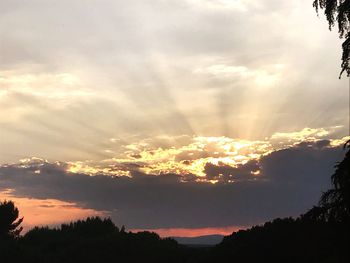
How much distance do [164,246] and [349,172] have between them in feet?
117

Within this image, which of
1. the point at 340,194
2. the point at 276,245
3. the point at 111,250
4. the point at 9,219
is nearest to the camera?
the point at 340,194

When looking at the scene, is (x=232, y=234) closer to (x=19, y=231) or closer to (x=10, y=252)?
(x=10, y=252)

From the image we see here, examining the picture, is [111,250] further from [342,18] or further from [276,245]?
[342,18]

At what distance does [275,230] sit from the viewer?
28234mm

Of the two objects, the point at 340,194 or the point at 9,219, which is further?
the point at 9,219

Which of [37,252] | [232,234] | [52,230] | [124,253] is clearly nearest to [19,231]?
[52,230]

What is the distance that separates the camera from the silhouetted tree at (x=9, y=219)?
71.4 meters

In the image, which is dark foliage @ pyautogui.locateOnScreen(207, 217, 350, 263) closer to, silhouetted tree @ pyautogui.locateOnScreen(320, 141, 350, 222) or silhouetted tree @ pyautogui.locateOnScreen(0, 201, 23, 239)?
silhouetted tree @ pyautogui.locateOnScreen(320, 141, 350, 222)

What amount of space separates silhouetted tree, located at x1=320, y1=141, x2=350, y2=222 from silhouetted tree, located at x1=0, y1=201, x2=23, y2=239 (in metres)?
64.5

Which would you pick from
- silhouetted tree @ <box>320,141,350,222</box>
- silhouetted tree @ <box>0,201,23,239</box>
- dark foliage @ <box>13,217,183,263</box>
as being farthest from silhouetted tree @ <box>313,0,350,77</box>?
silhouetted tree @ <box>0,201,23,239</box>

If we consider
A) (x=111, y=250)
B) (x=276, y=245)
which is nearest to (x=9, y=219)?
(x=111, y=250)

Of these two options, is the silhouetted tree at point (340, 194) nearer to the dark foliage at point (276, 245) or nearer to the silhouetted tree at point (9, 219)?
the dark foliage at point (276, 245)

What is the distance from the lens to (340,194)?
1326 cm

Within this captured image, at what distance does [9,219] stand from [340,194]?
222 feet
